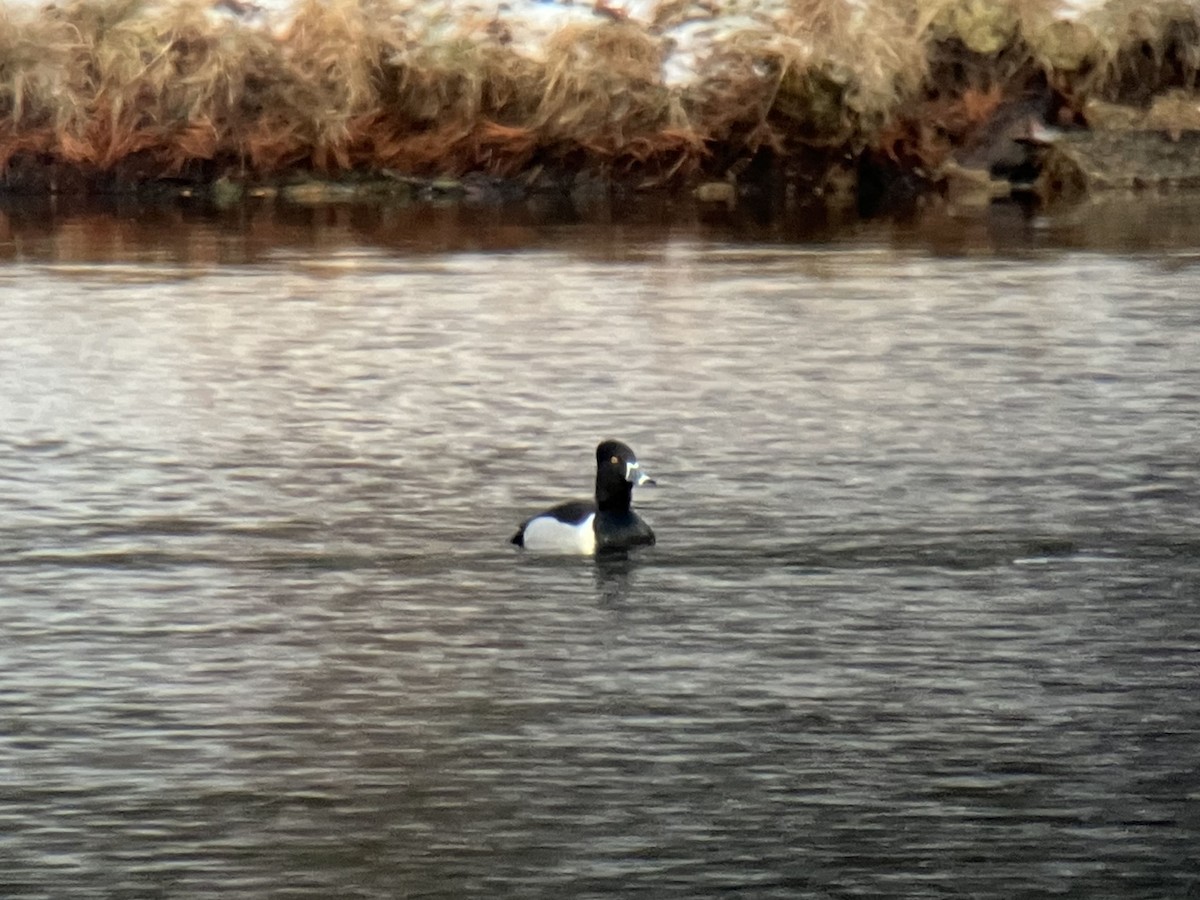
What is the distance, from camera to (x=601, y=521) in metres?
10.6

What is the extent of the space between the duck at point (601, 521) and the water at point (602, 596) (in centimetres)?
13

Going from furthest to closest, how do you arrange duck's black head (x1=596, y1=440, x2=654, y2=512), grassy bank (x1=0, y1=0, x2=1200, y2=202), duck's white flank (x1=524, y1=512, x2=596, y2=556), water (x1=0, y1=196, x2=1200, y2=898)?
grassy bank (x1=0, y1=0, x2=1200, y2=202)
duck's black head (x1=596, y1=440, x2=654, y2=512)
duck's white flank (x1=524, y1=512, x2=596, y2=556)
water (x1=0, y1=196, x2=1200, y2=898)

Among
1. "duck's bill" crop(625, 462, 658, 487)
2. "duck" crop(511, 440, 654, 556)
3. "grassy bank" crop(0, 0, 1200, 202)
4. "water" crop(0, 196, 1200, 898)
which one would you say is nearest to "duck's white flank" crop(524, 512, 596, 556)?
"duck" crop(511, 440, 654, 556)

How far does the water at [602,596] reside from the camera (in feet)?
23.5

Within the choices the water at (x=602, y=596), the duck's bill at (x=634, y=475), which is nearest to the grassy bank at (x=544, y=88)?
the water at (x=602, y=596)

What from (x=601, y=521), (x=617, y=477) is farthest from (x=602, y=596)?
(x=617, y=477)

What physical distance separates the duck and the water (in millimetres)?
127

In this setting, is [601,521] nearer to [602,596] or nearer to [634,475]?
[634,475]

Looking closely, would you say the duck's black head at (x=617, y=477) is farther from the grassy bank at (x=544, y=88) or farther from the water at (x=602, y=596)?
the grassy bank at (x=544, y=88)

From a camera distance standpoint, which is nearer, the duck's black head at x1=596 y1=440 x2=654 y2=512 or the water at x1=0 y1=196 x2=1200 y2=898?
the water at x1=0 y1=196 x2=1200 y2=898

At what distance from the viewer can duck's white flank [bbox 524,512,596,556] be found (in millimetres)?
10531

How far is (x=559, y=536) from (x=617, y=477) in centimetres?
35

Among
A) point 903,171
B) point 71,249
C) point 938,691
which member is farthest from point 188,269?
point 938,691

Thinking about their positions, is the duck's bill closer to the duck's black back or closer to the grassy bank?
the duck's black back
